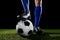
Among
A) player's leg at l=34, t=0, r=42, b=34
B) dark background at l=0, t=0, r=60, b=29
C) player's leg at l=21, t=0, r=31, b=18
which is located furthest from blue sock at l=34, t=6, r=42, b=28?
dark background at l=0, t=0, r=60, b=29

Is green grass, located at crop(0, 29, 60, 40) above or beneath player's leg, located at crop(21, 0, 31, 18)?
beneath

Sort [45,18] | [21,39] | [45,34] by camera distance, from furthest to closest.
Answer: [45,18]
[45,34]
[21,39]

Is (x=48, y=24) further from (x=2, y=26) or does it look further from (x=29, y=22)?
(x=2, y=26)

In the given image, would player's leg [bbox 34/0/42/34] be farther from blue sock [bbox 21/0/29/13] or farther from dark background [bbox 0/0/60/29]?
dark background [bbox 0/0/60/29]

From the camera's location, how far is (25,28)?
373 centimetres

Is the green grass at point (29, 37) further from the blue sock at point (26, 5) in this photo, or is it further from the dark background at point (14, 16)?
the blue sock at point (26, 5)

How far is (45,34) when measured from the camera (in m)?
3.97

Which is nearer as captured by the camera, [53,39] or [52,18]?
[53,39]

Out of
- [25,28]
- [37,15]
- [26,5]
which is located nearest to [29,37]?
[25,28]

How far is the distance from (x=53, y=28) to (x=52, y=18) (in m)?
0.23

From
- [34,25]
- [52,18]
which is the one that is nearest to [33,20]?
[34,25]

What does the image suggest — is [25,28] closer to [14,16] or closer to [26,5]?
[26,5]

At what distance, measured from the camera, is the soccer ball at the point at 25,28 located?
3727 mm

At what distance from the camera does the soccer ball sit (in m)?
3.73
